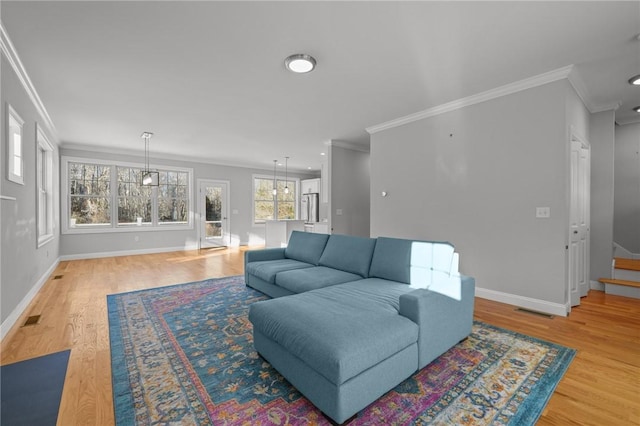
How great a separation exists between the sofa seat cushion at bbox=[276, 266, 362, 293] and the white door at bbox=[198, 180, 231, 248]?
584cm

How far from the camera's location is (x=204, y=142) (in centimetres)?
627

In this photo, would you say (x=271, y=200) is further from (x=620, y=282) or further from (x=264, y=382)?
(x=620, y=282)

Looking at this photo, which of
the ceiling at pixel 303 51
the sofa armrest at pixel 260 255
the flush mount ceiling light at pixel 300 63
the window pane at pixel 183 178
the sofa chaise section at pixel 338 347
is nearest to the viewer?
the sofa chaise section at pixel 338 347

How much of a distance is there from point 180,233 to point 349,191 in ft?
16.4

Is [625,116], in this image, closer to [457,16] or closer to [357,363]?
[457,16]

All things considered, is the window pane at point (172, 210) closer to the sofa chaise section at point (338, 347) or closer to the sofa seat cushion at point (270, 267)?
the sofa seat cushion at point (270, 267)

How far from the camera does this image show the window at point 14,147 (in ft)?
9.26

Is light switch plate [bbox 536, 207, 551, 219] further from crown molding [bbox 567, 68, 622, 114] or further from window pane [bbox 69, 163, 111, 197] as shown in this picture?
window pane [bbox 69, 163, 111, 197]

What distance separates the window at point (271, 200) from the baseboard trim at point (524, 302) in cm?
729

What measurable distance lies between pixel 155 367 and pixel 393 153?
4281mm

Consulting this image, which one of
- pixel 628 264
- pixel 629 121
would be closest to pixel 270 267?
pixel 628 264

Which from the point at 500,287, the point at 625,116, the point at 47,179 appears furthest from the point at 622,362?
the point at 47,179

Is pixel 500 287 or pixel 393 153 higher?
pixel 393 153

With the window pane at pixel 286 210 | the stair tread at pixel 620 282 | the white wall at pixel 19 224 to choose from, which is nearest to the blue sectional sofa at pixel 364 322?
the white wall at pixel 19 224
